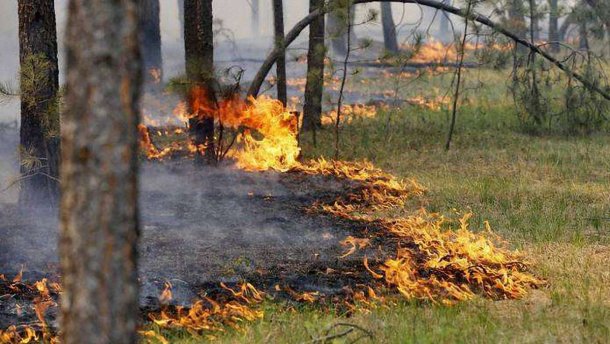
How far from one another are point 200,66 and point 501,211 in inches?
168

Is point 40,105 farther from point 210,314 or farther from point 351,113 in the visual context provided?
point 351,113

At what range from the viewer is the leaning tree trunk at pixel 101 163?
2637mm

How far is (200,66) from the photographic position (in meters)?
10.6

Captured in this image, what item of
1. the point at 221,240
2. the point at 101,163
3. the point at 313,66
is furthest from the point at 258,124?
the point at 101,163

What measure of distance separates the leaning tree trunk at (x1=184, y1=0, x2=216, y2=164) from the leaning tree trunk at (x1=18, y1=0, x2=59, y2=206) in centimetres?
250

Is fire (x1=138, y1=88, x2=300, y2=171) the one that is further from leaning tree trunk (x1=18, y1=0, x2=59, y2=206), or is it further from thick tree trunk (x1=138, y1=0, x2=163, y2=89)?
thick tree trunk (x1=138, y1=0, x2=163, y2=89)

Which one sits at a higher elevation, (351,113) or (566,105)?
(566,105)

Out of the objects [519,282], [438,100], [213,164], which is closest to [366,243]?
[519,282]

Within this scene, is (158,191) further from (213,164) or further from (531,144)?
(531,144)

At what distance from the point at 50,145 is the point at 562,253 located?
507 cm

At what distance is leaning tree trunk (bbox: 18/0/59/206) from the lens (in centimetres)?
769

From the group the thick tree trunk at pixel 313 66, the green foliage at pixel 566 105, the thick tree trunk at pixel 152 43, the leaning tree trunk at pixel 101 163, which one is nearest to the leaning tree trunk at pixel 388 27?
the thick tree trunk at pixel 152 43

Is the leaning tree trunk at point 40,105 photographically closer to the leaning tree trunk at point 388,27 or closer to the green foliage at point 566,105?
the green foliage at point 566,105

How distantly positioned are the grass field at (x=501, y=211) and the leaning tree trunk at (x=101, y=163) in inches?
91.7
